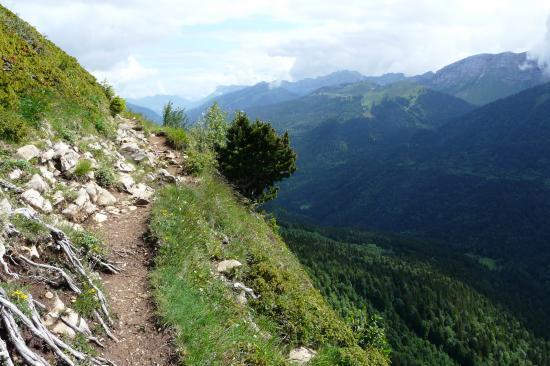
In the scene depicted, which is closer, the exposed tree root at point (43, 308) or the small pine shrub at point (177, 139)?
the exposed tree root at point (43, 308)

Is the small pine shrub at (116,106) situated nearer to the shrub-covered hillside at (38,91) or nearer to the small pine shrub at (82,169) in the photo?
the shrub-covered hillside at (38,91)

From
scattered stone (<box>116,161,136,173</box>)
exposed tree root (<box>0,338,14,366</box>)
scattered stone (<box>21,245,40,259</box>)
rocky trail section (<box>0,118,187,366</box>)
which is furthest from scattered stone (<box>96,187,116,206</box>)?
exposed tree root (<box>0,338,14,366</box>)

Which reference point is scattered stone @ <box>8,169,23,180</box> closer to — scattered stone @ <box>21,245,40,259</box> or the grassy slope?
scattered stone @ <box>21,245,40,259</box>

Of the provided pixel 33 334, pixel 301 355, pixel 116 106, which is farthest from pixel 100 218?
pixel 116 106

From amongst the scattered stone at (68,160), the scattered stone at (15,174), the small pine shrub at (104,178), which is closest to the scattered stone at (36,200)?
the scattered stone at (15,174)

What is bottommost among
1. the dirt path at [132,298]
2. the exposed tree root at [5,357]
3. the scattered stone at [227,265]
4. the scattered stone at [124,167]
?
the scattered stone at [227,265]

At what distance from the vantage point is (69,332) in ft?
31.0

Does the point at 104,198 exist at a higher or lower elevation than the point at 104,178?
lower

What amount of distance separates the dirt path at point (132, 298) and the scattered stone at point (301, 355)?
396 centimetres

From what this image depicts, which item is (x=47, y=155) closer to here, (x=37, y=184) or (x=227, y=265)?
(x=37, y=184)

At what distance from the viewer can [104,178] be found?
1881 cm

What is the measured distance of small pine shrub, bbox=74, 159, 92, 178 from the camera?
17516mm

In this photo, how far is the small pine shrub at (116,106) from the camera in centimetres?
3167

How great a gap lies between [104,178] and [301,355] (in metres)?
11.4
